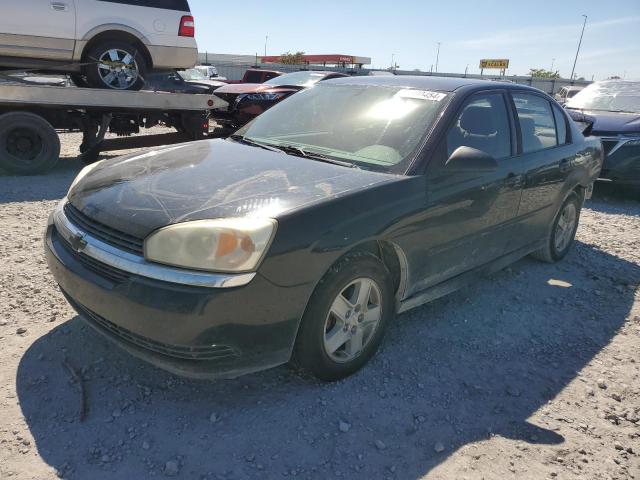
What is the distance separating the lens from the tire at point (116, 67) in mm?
7039

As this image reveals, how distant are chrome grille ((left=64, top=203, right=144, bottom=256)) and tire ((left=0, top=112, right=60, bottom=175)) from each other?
5.07m

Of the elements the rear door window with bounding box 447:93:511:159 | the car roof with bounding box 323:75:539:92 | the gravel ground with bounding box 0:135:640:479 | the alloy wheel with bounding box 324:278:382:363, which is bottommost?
the gravel ground with bounding box 0:135:640:479

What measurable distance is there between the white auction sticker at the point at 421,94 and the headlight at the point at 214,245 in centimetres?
165

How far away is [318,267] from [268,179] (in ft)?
2.06

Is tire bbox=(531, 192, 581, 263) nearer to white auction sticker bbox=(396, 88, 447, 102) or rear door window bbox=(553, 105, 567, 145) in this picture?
rear door window bbox=(553, 105, 567, 145)

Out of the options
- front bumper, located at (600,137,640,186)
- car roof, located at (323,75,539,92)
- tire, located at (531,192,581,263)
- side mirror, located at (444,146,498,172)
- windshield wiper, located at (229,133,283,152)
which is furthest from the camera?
front bumper, located at (600,137,640,186)

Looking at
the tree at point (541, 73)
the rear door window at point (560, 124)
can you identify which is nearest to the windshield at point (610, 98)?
the rear door window at point (560, 124)

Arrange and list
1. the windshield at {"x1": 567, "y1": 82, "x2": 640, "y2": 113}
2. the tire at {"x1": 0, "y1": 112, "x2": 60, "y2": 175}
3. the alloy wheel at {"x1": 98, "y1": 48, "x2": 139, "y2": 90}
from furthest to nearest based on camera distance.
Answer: the windshield at {"x1": 567, "y1": 82, "x2": 640, "y2": 113} → the alloy wheel at {"x1": 98, "y1": 48, "x2": 139, "y2": 90} → the tire at {"x1": 0, "y1": 112, "x2": 60, "y2": 175}

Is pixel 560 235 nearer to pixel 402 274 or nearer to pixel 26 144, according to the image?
pixel 402 274

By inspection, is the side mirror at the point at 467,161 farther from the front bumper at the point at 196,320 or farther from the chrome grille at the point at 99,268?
the chrome grille at the point at 99,268

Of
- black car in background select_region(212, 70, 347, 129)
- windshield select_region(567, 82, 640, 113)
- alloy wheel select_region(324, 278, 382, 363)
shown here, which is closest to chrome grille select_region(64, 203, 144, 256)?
alloy wheel select_region(324, 278, 382, 363)

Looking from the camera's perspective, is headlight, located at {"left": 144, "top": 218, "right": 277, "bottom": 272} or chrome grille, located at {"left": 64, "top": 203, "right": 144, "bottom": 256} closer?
headlight, located at {"left": 144, "top": 218, "right": 277, "bottom": 272}

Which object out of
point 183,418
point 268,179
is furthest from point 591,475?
point 268,179

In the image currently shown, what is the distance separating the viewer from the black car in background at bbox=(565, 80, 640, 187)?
24.3 feet
